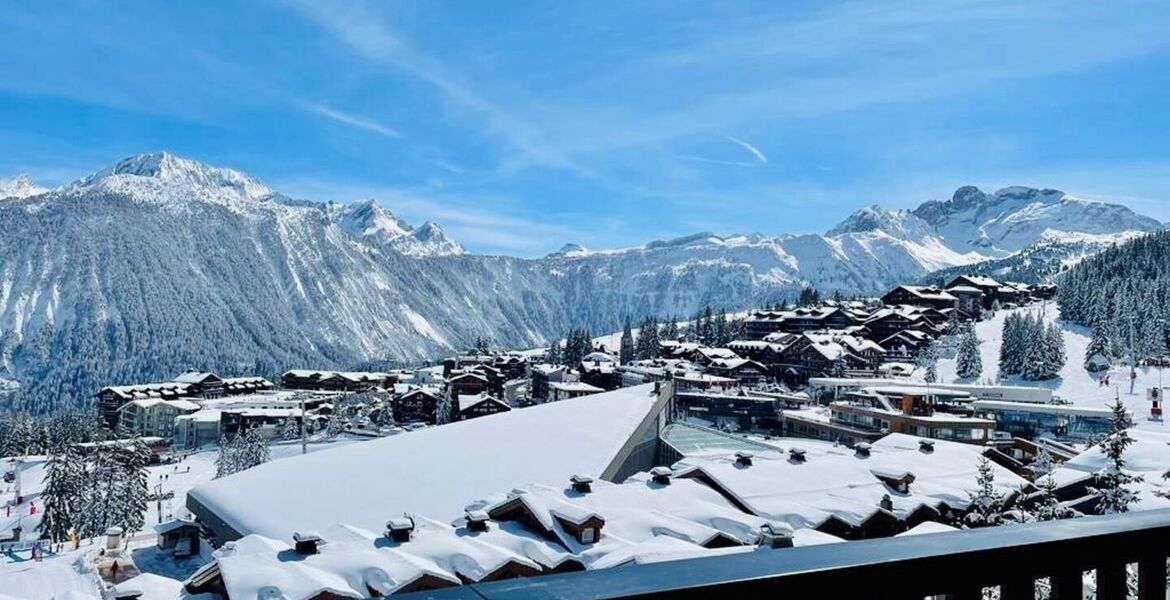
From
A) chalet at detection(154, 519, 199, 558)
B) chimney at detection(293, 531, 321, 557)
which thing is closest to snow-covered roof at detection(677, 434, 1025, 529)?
chimney at detection(293, 531, 321, 557)

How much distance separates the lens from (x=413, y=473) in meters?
23.8

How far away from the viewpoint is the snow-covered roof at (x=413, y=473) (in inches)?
790

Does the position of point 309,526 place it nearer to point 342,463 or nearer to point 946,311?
point 342,463

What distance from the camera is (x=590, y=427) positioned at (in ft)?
100

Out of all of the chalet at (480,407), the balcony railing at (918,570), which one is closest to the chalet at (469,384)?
the chalet at (480,407)

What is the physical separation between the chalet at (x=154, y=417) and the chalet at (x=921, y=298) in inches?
2692

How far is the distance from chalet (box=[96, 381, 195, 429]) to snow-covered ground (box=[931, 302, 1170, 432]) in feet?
233

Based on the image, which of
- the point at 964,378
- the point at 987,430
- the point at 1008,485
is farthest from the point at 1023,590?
the point at 964,378

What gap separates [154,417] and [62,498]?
42309mm

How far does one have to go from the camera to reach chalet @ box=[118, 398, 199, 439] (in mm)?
73000

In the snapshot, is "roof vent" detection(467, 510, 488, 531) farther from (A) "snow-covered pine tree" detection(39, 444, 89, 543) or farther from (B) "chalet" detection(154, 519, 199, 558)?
(A) "snow-covered pine tree" detection(39, 444, 89, 543)

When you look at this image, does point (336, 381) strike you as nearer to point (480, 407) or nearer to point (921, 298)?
point (480, 407)

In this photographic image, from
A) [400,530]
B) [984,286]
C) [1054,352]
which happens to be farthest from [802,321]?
[400,530]

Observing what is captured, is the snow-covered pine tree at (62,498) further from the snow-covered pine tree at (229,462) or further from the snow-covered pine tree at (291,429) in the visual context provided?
the snow-covered pine tree at (291,429)
